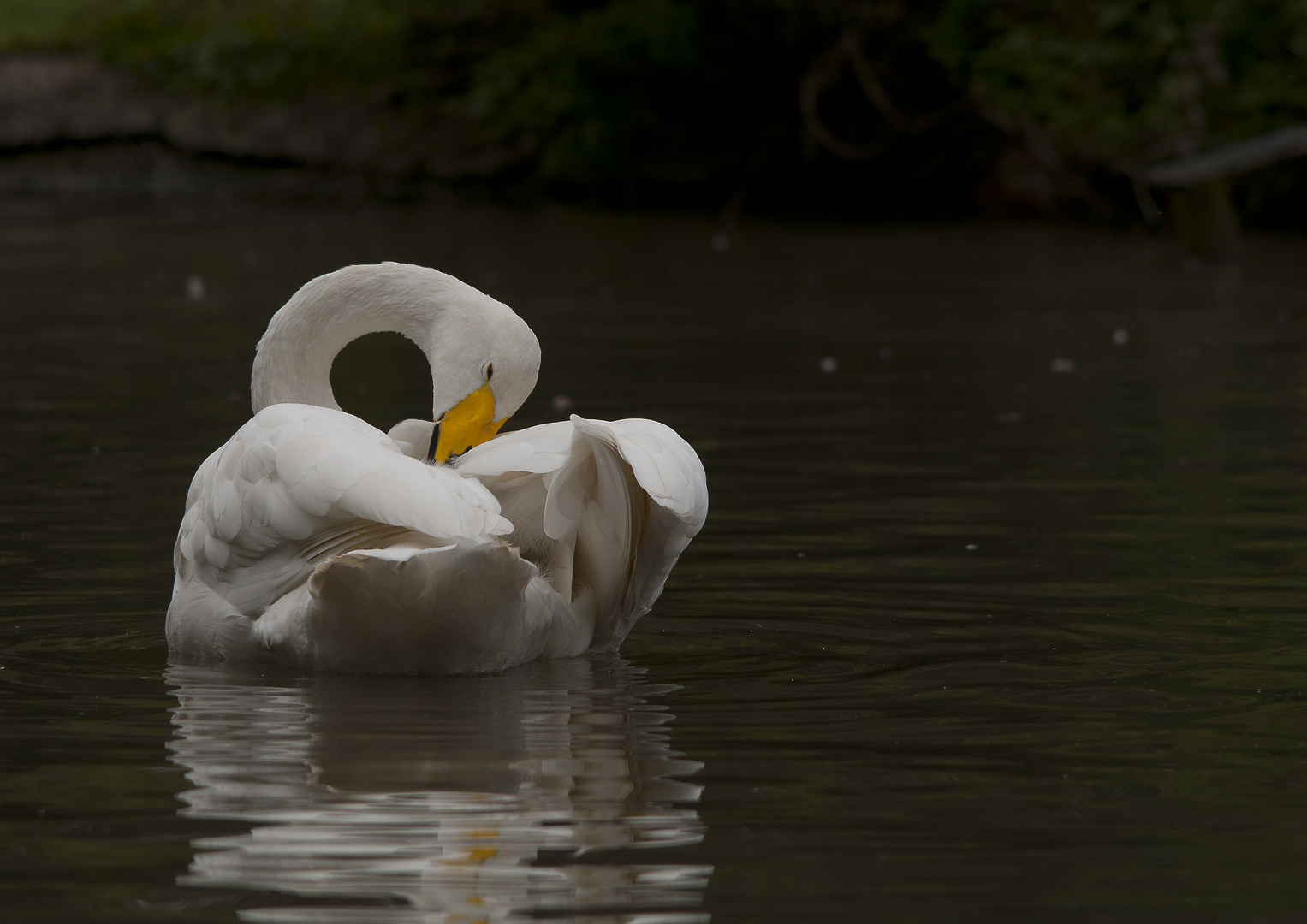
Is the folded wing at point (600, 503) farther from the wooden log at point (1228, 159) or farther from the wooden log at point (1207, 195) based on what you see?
the wooden log at point (1207, 195)

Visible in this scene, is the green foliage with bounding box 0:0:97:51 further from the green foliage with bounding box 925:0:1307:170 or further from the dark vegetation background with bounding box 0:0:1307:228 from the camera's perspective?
the green foliage with bounding box 925:0:1307:170

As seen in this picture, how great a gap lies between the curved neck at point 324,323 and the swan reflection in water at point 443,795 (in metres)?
1.08

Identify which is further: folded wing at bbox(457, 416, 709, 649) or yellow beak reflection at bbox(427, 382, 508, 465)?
yellow beak reflection at bbox(427, 382, 508, 465)

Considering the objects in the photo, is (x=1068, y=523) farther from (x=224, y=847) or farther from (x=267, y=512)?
(x=224, y=847)

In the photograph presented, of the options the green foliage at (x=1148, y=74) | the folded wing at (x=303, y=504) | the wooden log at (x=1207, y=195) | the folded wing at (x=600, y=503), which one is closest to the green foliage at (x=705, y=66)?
the green foliage at (x=1148, y=74)

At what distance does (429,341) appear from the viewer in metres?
5.67

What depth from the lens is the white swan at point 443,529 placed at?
434 centimetres

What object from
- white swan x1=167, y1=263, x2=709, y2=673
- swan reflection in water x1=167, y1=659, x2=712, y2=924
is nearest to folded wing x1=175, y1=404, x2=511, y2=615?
white swan x1=167, y1=263, x2=709, y2=673

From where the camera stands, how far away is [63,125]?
2773cm

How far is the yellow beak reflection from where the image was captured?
208 inches

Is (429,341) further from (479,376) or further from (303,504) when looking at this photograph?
(303,504)

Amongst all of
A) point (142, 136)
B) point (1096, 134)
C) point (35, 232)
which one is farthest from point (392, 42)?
point (1096, 134)

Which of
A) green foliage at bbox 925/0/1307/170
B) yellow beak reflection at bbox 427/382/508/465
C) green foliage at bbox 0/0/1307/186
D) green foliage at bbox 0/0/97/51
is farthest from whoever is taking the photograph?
green foliage at bbox 0/0/97/51

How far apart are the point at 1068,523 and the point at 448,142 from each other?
68.6 ft
